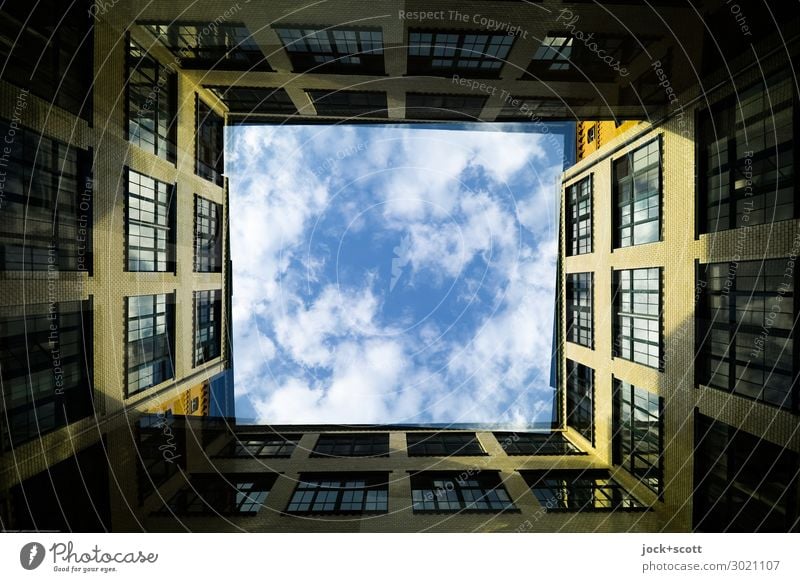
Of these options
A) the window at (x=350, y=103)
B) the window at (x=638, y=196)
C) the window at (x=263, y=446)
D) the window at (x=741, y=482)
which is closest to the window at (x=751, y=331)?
the window at (x=741, y=482)

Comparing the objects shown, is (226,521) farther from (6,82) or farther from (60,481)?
(6,82)

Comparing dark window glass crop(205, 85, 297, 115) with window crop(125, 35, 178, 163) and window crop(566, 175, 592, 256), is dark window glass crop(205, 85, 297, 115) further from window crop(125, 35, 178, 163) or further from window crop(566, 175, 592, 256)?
window crop(566, 175, 592, 256)

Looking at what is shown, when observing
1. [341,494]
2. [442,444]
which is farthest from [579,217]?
[341,494]

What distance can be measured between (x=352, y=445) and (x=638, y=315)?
2185 cm

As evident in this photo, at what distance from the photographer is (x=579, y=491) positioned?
21.0m

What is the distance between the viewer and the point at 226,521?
1742 centimetres

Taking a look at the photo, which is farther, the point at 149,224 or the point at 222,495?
the point at 222,495

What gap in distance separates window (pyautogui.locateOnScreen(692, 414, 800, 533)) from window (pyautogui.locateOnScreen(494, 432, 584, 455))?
7.68 meters

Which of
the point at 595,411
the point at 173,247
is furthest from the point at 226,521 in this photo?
the point at 595,411

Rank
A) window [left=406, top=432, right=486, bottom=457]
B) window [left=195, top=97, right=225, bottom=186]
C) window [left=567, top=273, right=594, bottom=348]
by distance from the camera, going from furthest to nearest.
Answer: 1. window [left=567, top=273, right=594, bottom=348]
2. window [left=406, top=432, right=486, bottom=457]
3. window [left=195, top=97, right=225, bottom=186]

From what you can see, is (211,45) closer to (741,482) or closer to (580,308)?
(580,308)
